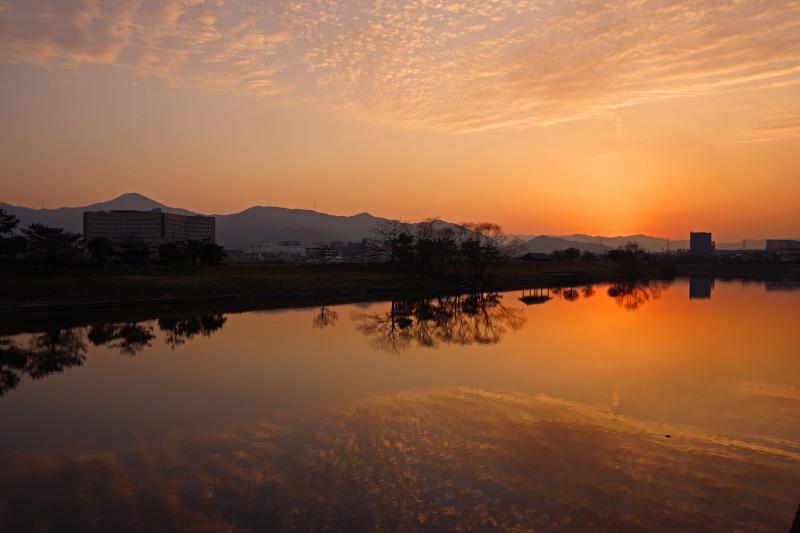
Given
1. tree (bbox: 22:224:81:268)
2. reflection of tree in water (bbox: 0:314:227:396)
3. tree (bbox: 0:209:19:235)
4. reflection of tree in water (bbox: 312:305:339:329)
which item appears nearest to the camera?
reflection of tree in water (bbox: 0:314:227:396)

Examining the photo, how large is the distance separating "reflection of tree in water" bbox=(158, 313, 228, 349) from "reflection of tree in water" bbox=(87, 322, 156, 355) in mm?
719

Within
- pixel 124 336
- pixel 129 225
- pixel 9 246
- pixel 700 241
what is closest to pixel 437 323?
pixel 124 336

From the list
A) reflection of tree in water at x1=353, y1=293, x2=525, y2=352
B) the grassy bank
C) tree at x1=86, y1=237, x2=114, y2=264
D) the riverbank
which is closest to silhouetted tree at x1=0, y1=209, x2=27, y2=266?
the grassy bank

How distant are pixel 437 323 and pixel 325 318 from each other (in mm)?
5810

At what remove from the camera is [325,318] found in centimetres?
2594

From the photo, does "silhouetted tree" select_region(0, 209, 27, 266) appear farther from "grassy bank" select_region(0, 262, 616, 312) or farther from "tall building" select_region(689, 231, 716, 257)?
"tall building" select_region(689, 231, 716, 257)

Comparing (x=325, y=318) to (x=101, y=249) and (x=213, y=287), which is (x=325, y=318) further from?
(x=101, y=249)

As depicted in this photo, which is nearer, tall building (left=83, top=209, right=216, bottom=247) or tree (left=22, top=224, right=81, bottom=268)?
tree (left=22, top=224, right=81, bottom=268)

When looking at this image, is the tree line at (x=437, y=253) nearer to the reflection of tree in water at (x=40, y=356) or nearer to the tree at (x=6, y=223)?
the tree at (x=6, y=223)

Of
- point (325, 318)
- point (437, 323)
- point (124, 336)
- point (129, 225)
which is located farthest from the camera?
point (129, 225)

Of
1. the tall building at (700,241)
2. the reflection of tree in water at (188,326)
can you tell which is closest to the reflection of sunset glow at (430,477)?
the reflection of tree in water at (188,326)

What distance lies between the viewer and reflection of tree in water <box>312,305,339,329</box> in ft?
77.3

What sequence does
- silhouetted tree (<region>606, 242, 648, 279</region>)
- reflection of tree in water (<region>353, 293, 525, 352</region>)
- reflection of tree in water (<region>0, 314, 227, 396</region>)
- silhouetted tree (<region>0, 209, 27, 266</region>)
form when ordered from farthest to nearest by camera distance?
silhouetted tree (<region>606, 242, 648, 279</region>)
silhouetted tree (<region>0, 209, 27, 266</region>)
reflection of tree in water (<region>353, 293, 525, 352</region>)
reflection of tree in water (<region>0, 314, 227, 396</region>)

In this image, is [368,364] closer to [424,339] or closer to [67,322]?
[424,339]
